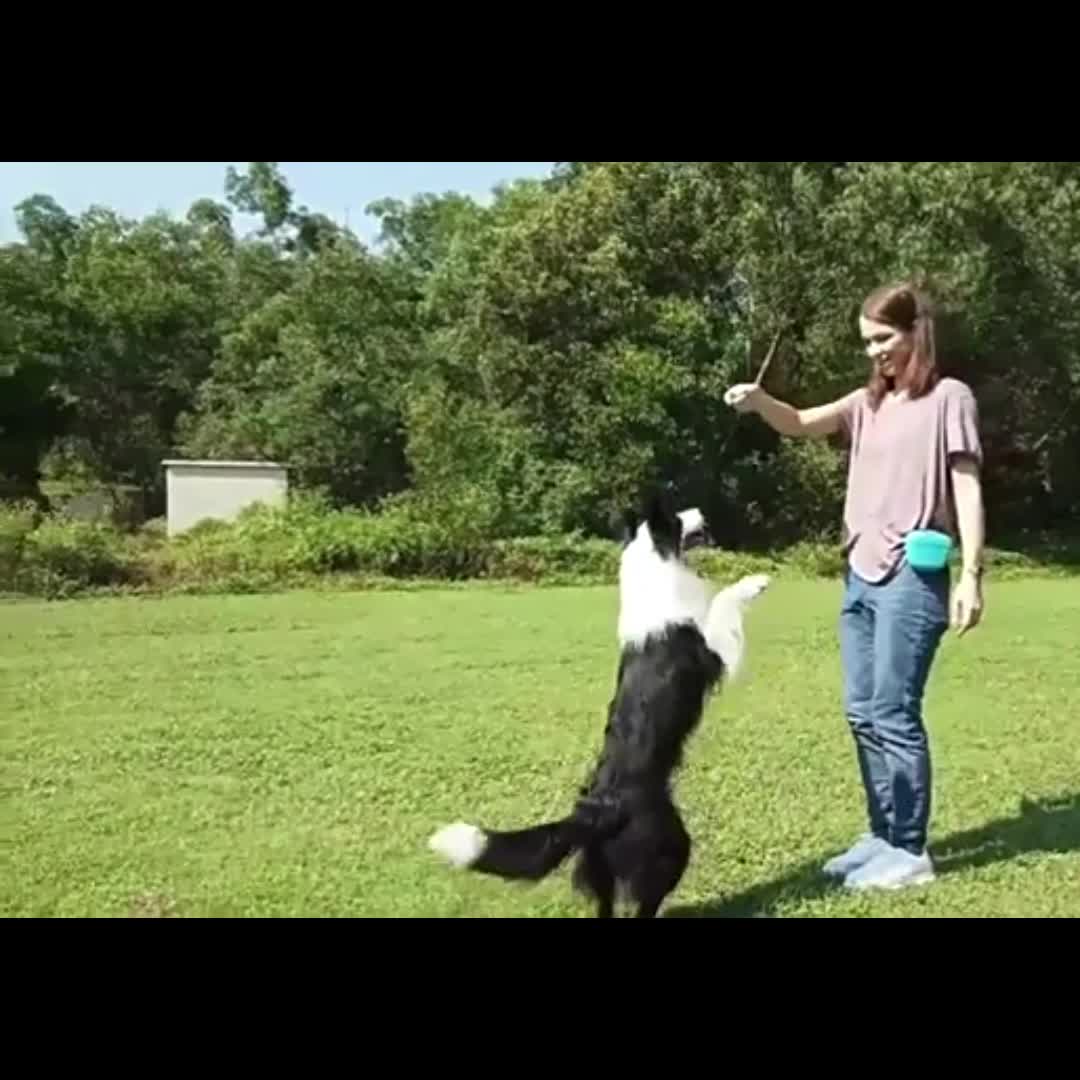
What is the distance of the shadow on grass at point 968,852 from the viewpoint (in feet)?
9.98

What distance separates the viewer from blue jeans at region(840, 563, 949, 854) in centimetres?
297

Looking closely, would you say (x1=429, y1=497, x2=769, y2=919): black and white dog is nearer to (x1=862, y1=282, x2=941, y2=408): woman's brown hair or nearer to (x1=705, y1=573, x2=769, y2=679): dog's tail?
(x1=705, y1=573, x2=769, y2=679): dog's tail

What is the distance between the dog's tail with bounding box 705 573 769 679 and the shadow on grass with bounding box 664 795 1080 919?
1.49 ft

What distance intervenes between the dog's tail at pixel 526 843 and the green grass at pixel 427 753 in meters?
0.15

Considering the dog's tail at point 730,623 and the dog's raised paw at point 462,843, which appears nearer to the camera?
the dog's raised paw at point 462,843

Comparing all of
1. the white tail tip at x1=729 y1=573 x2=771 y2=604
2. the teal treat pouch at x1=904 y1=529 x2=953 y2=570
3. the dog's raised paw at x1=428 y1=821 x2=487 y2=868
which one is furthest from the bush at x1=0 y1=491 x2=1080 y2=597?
the dog's raised paw at x1=428 y1=821 x2=487 y2=868

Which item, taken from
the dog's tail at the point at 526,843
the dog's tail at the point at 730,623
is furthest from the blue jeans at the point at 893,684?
the dog's tail at the point at 526,843

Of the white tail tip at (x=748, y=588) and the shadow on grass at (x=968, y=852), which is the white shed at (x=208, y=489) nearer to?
the white tail tip at (x=748, y=588)

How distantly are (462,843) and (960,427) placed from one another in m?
1.22

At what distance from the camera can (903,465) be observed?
299 cm

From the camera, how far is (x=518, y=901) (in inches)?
119

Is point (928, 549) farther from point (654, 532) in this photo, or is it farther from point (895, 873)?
point (895, 873)
